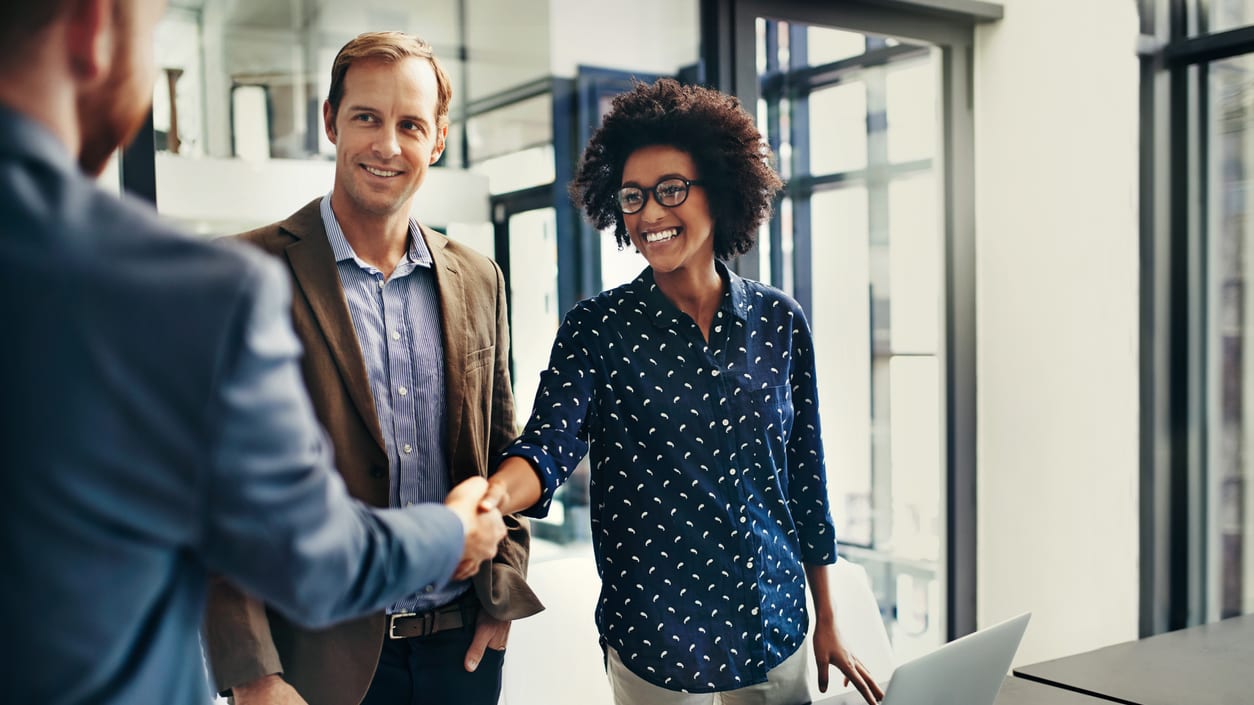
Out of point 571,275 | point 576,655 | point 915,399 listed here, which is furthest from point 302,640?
point 915,399

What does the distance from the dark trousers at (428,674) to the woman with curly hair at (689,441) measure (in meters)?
0.26

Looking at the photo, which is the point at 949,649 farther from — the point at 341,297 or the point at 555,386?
the point at 341,297

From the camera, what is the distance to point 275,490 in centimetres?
87

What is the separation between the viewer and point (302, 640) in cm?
164

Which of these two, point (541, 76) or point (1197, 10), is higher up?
point (1197, 10)

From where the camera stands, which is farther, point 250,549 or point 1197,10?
point 1197,10

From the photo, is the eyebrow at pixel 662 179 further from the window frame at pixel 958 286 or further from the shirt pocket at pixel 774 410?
the window frame at pixel 958 286

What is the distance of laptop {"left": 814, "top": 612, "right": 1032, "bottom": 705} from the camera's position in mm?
1408

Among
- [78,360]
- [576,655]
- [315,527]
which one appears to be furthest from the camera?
[576,655]

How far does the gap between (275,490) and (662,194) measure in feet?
3.83

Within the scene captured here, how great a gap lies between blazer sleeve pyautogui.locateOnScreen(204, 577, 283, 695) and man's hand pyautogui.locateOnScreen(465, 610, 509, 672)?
0.33m

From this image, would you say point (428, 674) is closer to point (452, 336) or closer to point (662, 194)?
point (452, 336)

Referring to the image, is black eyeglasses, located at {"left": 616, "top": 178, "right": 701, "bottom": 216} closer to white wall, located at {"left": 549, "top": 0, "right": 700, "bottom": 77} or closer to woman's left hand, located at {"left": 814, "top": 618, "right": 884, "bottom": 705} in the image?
woman's left hand, located at {"left": 814, "top": 618, "right": 884, "bottom": 705}

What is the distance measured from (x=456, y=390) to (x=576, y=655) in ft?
2.59
